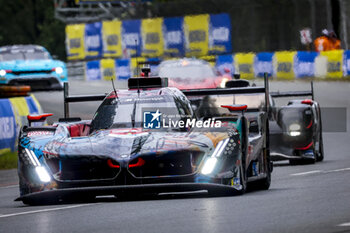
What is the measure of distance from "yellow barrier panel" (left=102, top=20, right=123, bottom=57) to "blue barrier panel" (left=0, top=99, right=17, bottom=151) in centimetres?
3055

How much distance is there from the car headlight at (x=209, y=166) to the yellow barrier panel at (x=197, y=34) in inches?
496

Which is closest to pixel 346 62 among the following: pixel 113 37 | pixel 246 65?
pixel 246 65

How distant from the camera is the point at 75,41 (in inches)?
2120

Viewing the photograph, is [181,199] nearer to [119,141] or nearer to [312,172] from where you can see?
[119,141]

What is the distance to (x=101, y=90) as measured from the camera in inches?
1453

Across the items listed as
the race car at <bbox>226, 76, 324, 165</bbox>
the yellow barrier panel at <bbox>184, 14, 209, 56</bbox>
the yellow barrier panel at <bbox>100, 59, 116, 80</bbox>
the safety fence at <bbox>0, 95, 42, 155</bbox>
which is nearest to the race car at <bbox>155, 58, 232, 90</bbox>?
the yellow barrier panel at <bbox>184, 14, 209, 56</bbox>

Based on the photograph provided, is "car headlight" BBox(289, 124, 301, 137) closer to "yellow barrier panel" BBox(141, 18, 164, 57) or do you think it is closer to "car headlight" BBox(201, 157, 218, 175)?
"car headlight" BBox(201, 157, 218, 175)

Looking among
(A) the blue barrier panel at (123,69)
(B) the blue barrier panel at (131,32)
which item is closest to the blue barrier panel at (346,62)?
(A) the blue barrier panel at (123,69)

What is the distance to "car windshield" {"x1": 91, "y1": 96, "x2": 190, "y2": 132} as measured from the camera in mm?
11133

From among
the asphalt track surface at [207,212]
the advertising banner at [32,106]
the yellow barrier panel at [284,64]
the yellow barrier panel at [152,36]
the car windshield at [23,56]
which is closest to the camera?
the asphalt track surface at [207,212]

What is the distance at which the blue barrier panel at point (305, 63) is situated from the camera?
33406 millimetres

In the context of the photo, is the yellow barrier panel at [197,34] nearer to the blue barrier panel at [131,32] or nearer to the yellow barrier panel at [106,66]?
the yellow barrier panel at [106,66]

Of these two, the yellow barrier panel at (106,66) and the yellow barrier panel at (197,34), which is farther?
the yellow barrier panel at (106,66)

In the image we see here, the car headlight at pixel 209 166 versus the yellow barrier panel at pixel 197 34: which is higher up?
the yellow barrier panel at pixel 197 34
